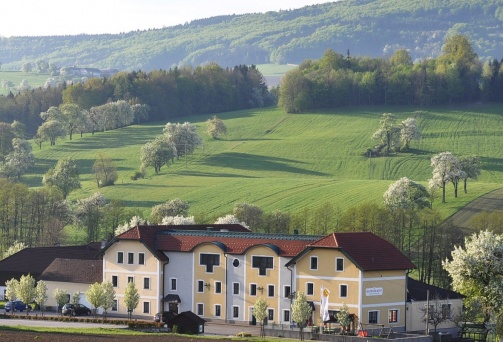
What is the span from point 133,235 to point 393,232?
33.9 m

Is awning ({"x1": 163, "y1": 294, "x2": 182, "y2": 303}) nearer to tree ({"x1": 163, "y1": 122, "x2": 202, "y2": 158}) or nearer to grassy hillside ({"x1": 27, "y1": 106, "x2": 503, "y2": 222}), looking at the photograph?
grassy hillside ({"x1": 27, "y1": 106, "x2": 503, "y2": 222})

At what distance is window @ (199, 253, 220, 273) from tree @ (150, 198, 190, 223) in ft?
175

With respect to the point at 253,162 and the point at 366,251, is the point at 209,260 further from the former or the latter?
the point at 253,162

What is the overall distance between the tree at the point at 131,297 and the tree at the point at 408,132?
4180 inches

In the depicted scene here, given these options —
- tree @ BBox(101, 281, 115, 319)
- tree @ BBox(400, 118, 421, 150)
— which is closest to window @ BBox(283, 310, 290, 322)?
tree @ BBox(101, 281, 115, 319)

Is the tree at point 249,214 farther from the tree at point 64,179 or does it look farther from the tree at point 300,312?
the tree at point 300,312

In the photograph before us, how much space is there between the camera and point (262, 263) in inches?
3241

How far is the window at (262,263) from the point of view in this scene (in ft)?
269

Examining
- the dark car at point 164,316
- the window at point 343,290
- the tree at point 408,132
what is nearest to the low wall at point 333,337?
the window at point 343,290

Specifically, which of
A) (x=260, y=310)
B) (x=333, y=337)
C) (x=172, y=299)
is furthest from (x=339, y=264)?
(x=172, y=299)

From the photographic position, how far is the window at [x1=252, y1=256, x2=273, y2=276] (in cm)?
8200

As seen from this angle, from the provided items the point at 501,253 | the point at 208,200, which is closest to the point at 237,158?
the point at 208,200

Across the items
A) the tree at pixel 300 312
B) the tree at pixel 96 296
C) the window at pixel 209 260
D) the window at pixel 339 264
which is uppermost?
the window at pixel 339 264

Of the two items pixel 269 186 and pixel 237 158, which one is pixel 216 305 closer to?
pixel 269 186
